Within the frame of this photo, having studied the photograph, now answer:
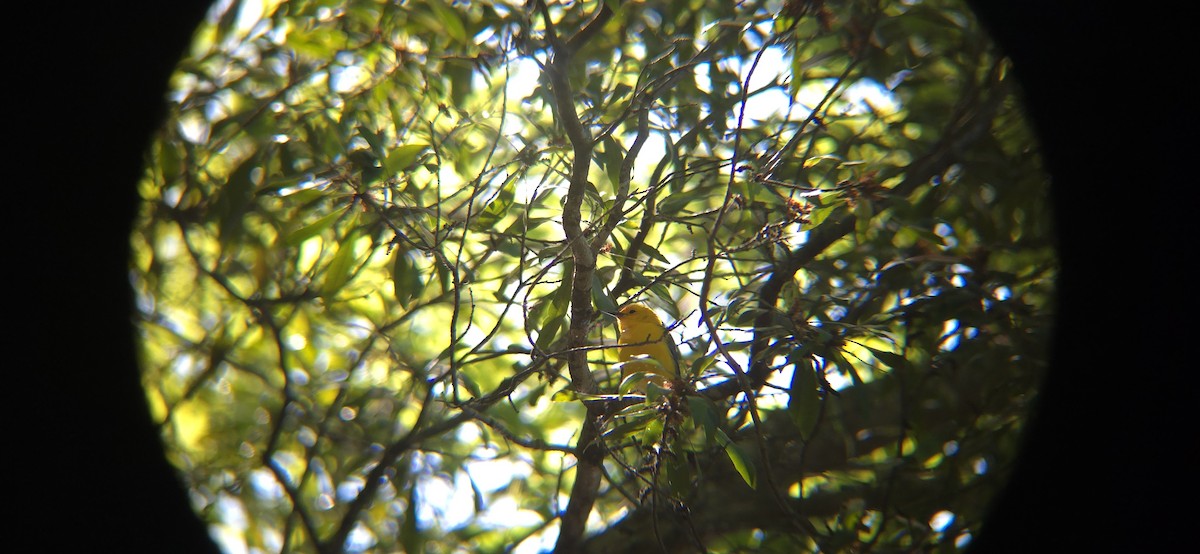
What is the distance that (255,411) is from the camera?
227 centimetres

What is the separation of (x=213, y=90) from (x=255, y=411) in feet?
3.11

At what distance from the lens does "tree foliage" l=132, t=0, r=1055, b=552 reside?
1.36 meters

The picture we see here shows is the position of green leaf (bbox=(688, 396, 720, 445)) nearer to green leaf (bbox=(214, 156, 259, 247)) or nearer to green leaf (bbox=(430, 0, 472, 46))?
green leaf (bbox=(430, 0, 472, 46))

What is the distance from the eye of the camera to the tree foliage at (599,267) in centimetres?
136

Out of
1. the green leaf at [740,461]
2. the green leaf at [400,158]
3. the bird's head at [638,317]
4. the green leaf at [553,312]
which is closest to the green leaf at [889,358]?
the green leaf at [740,461]

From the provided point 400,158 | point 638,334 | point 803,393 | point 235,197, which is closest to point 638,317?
point 638,334

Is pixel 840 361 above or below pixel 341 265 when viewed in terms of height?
below

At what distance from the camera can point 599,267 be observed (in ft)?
5.22

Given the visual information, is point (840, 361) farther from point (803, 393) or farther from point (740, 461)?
point (740, 461)

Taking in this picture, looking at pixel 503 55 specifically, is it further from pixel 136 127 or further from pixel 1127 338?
pixel 1127 338

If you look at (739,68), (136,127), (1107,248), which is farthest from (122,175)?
(1107,248)

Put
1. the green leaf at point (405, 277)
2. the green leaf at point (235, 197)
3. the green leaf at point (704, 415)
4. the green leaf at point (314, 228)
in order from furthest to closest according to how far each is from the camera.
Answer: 1. the green leaf at point (235, 197)
2. the green leaf at point (405, 277)
3. the green leaf at point (314, 228)
4. the green leaf at point (704, 415)

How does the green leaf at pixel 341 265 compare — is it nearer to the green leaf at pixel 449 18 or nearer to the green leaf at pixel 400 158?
the green leaf at pixel 400 158

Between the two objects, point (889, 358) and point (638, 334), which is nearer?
point (889, 358)
